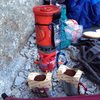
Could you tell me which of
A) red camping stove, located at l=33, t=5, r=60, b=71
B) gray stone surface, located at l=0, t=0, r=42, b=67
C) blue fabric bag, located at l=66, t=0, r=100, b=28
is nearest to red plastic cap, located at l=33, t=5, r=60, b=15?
red camping stove, located at l=33, t=5, r=60, b=71

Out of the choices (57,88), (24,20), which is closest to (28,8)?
(24,20)

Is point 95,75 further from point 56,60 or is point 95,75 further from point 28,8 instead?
point 28,8

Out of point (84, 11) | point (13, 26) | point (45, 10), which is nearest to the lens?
point (45, 10)

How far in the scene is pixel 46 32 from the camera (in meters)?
2.11

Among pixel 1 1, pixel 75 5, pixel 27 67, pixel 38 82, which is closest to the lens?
pixel 38 82

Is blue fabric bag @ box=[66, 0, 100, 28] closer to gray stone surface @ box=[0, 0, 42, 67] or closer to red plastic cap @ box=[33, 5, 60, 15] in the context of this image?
gray stone surface @ box=[0, 0, 42, 67]

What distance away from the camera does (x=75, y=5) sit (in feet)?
10.4

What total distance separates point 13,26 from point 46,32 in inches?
14.8

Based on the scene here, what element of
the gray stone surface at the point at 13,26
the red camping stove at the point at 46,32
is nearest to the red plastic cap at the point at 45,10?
the red camping stove at the point at 46,32

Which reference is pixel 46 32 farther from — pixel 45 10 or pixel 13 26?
pixel 13 26

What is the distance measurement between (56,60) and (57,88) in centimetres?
38

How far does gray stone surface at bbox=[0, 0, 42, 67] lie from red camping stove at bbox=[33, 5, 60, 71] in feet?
0.81

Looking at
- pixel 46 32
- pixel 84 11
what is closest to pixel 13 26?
pixel 46 32

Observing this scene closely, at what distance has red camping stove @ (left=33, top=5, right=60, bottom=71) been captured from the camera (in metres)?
2.06
